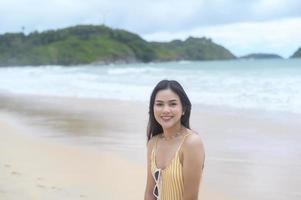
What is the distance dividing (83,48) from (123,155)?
108872 mm

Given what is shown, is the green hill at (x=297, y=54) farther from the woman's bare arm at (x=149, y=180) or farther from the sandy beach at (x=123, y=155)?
the woman's bare arm at (x=149, y=180)

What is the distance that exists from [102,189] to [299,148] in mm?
3350

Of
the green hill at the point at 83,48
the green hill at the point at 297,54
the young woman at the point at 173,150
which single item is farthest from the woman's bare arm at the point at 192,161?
the green hill at the point at 297,54

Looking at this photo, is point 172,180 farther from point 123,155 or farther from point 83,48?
point 83,48

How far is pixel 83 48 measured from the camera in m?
115

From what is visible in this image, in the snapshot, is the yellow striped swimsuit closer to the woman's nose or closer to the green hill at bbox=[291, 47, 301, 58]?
the woman's nose

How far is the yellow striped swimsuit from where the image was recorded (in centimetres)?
240

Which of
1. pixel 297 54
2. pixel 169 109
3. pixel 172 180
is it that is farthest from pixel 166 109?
pixel 297 54

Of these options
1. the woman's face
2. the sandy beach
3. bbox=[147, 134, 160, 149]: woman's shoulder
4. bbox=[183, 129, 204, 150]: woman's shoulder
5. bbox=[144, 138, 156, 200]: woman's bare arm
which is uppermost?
the woman's face

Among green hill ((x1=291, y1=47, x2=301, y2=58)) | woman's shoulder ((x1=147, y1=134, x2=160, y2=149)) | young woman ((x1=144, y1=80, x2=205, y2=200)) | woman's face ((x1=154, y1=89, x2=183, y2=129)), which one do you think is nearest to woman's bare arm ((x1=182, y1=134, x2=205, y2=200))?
young woman ((x1=144, y1=80, x2=205, y2=200))

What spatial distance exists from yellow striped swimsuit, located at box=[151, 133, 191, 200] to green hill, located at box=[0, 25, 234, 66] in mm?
100811

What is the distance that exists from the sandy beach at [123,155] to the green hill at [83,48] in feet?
304

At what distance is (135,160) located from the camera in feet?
23.3

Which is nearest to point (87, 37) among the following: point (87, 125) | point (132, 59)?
point (132, 59)
